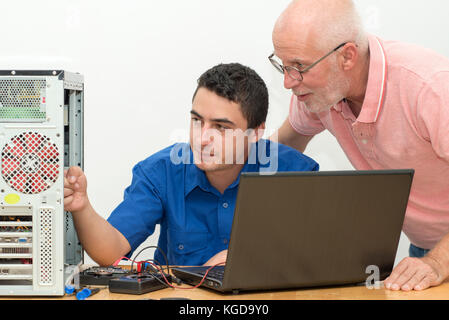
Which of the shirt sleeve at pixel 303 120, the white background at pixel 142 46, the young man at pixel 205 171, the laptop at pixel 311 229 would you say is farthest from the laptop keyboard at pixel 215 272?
the white background at pixel 142 46

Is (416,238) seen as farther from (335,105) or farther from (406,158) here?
(335,105)

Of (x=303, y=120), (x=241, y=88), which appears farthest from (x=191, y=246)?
(x=303, y=120)

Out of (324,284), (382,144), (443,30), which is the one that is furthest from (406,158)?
(443,30)

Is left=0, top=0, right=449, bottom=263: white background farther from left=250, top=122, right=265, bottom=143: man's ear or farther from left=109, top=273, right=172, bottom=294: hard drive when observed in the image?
left=109, top=273, right=172, bottom=294: hard drive

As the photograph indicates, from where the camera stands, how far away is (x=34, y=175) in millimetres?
998

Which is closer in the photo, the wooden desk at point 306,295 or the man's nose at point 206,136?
the wooden desk at point 306,295

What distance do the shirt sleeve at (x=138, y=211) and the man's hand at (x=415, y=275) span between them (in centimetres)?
66

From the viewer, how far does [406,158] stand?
145 cm

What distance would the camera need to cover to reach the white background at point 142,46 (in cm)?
238

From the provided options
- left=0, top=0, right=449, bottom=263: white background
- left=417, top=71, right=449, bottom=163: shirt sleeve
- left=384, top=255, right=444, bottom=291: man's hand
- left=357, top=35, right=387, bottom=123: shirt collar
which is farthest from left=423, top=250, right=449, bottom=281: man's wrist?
left=0, top=0, right=449, bottom=263: white background

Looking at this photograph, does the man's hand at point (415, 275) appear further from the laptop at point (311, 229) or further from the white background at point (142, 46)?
the white background at point (142, 46)

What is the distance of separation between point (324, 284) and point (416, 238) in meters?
0.74

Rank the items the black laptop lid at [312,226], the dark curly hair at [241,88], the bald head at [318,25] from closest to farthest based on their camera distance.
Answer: the black laptop lid at [312,226] < the bald head at [318,25] < the dark curly hair at [241,88]

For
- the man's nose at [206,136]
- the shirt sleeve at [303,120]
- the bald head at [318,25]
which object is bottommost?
the man's nose at [206,136]
